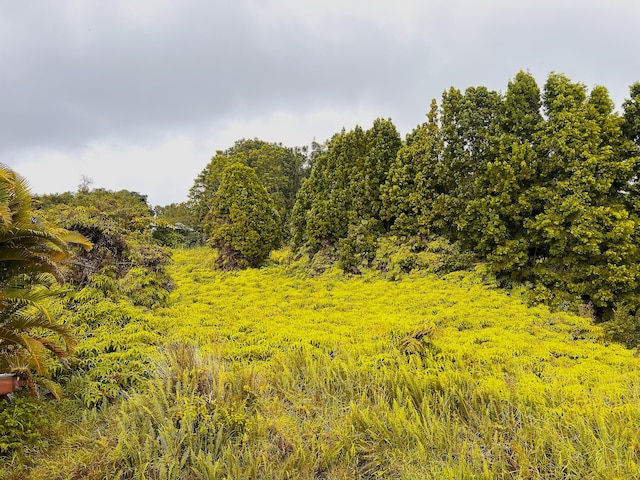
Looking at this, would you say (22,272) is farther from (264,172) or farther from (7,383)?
(264,172)

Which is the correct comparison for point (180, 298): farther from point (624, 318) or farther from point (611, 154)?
point (611, 154)

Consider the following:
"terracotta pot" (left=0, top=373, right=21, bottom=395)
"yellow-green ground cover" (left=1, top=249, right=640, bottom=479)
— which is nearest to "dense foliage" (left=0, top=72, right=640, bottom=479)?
"yellow-green ground cover" (left=1, top=249, right=640, bottom=479)

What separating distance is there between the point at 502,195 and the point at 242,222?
33.2 ft

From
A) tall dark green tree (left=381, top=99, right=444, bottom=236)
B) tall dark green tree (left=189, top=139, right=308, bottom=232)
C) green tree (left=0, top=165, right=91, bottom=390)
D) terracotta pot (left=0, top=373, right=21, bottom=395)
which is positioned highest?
tall dark green tree (left=189, top=139, right=308, bottom=232)

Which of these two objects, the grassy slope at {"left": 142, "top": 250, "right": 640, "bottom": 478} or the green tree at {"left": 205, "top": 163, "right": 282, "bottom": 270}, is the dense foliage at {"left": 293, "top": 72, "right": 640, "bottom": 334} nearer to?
the grassy slope at {"left": 142, "top": 250, "right": 640, "bottom": 478}

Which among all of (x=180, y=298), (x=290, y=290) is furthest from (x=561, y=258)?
(x=180, y=298)

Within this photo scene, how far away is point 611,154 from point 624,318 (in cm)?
406

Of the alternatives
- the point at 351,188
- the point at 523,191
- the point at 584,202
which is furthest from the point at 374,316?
the point at 351,188

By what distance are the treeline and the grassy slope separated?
6.08 feet

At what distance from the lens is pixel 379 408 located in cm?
421

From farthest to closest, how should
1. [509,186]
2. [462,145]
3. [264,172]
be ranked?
[264,172], [462,145], [509,186]

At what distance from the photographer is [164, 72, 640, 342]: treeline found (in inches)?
372

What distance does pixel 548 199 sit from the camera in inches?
401

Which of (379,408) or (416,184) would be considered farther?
(416,184)
